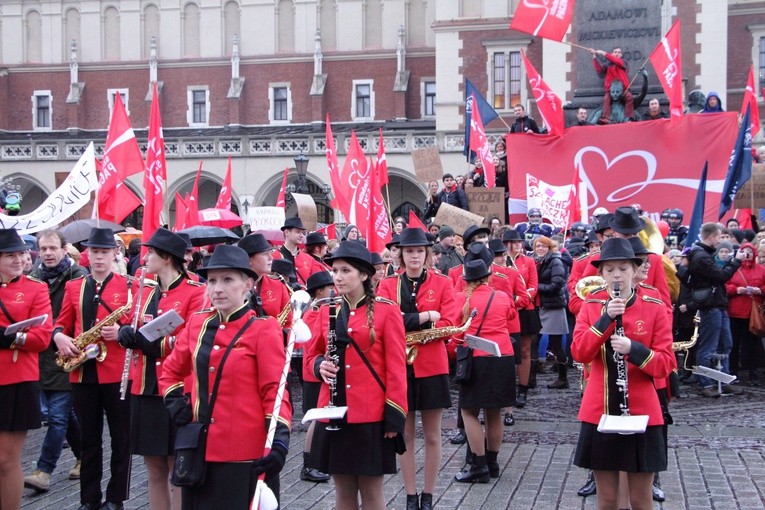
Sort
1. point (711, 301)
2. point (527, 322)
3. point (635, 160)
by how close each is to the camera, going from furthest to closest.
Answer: point (635, 160) < point (711, 301) < point (527, 322)

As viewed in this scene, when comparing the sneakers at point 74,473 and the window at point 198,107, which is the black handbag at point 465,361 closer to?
the sneakers at point 74,473

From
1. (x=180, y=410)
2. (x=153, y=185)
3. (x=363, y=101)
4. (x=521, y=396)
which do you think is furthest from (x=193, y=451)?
(x=363, y=101)

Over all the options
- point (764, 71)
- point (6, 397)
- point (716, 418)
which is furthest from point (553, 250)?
point (764, 71)

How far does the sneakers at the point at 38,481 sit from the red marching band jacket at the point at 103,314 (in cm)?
129

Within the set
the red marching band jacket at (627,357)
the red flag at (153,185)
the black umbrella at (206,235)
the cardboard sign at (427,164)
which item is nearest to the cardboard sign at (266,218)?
the cardboard sign at (427,164)

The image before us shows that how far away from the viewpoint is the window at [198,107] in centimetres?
5150

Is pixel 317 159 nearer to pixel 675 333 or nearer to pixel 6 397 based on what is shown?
pixel 675 333

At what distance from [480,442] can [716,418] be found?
4.06 metres

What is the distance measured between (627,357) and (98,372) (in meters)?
3.85

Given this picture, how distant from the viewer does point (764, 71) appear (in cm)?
4012

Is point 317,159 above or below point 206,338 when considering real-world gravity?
above

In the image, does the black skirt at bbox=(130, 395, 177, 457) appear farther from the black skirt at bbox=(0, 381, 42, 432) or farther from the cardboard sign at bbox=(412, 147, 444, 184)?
the cardboard sign at bbox=(412, 147, 444, 184)

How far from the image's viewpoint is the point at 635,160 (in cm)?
1897

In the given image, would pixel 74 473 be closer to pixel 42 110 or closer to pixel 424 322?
pixel 424 322
